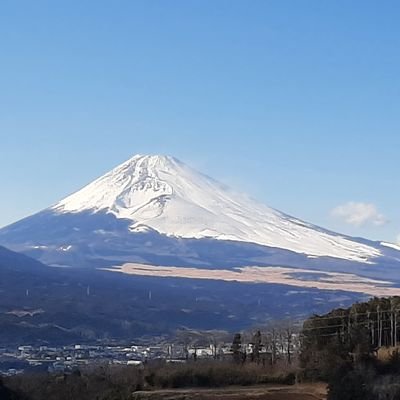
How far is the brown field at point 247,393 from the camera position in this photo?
97.1ft

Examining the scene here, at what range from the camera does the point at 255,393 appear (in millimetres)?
30656

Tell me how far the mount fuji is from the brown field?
8791 centimetres

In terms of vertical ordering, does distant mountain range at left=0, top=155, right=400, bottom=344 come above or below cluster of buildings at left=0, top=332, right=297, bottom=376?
above

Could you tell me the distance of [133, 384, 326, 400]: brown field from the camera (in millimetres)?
29609

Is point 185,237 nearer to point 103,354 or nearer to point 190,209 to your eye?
point 190,209

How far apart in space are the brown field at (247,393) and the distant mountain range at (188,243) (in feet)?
244

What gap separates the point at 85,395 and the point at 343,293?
8315 cm

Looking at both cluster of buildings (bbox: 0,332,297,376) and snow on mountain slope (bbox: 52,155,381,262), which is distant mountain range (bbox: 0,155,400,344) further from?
cluster of buildings (bbox: 0,332,297,376)

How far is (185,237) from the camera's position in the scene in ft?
518

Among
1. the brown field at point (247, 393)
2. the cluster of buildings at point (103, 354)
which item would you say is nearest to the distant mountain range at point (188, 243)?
the cluster of buildings at point (103, 354)

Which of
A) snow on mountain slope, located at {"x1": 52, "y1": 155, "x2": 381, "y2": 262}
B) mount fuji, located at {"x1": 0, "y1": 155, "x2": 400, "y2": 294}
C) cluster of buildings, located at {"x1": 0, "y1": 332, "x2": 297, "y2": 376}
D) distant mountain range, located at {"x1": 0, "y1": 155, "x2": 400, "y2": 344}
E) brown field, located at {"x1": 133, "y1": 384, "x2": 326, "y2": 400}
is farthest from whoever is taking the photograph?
snow on mountain slope, located at {"x1": 52, "y1": 155, "x2": 381, "y2": 262}

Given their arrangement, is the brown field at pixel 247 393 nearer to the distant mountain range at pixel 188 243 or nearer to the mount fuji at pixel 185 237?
the distant mountain range at pixel 188 243

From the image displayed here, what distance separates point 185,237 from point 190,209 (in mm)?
9695

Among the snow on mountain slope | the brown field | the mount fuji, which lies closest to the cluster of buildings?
the brown field
